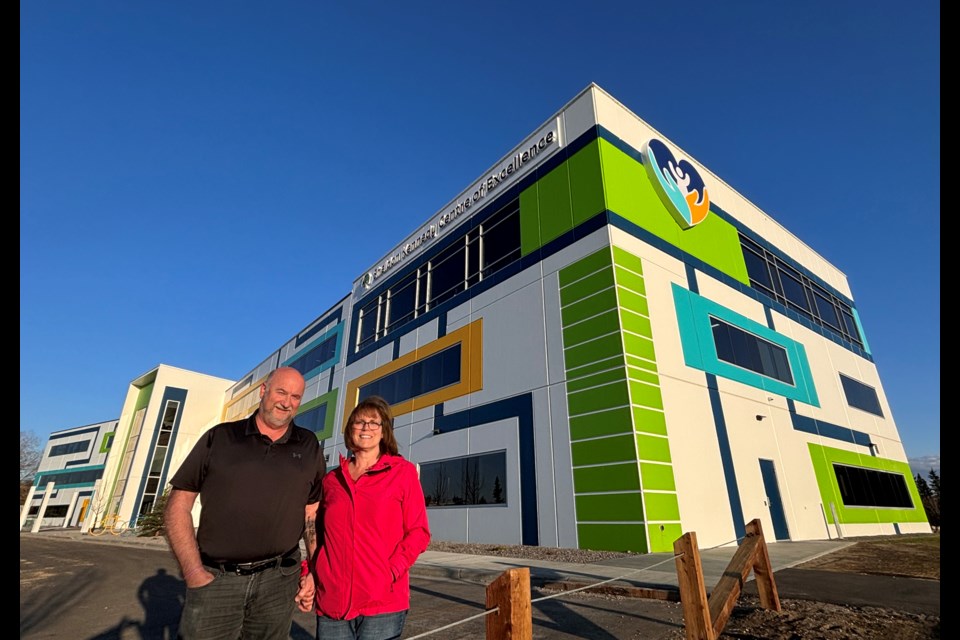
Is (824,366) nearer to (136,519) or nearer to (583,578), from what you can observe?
(583,578)

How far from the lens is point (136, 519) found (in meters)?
35.0

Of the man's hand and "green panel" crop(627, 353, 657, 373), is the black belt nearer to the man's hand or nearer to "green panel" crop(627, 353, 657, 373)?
the man's hand

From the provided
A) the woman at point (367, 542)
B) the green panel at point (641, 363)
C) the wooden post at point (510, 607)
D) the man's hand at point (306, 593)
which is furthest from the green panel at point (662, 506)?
the man's hand at point (306, 593)

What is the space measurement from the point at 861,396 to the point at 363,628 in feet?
95.0

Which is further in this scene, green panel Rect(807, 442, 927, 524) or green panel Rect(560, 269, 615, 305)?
green panel Rect(807, 442, 927, 524)

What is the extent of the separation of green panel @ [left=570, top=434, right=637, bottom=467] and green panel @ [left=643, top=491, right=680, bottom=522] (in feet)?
3.26

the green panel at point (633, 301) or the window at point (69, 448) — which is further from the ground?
the window at point (69, 448)

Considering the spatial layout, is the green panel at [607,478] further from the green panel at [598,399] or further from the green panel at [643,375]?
the green panel at [643,375]

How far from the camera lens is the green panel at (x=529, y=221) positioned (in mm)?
15923

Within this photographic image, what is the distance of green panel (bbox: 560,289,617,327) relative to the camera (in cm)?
1259

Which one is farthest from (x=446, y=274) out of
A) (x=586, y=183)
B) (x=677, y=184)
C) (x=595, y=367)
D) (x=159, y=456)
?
(x=159, y=456)

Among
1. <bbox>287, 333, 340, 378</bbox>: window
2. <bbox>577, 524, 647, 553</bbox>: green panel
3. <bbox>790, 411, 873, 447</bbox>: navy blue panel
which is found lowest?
<bbox>577, 524, 647, 553</bbox>: green panel

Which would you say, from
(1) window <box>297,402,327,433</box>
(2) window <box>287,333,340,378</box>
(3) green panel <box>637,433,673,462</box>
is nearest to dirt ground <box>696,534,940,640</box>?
(3) green panel <box>637,433,673,462</box>

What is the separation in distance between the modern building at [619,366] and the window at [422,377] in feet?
0.34
